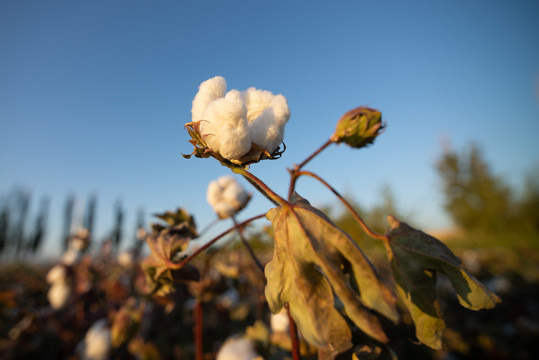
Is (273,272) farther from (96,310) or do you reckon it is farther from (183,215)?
(96,310)

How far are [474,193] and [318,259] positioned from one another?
28.0m

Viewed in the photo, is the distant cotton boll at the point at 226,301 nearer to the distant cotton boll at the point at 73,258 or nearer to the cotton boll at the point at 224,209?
the cotton boll at the point at 224,209

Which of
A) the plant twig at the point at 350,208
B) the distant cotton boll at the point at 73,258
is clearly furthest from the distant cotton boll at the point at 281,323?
the distant cotton boll at the point at 73,258

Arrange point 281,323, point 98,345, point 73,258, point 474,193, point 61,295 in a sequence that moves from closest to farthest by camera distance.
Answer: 1. point 281,323
2. point 98,345
3. point 61,295
4. point 73,258
5. point 474,193

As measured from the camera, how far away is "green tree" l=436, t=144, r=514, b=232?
779 inches

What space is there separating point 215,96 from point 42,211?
3664 centimetres

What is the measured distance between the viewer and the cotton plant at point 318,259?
435 mm

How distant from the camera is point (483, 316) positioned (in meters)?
3.39

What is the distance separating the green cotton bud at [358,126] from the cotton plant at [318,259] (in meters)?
0.13

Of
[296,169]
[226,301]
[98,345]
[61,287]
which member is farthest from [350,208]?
[61,287]

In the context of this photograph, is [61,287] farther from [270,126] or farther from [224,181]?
[270,126]

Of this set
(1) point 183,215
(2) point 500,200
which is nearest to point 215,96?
(1) point 183,215

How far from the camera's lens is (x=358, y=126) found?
66 cm

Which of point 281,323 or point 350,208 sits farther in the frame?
point 281,323
